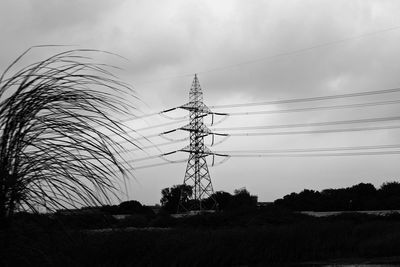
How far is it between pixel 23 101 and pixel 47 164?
36 centimetres

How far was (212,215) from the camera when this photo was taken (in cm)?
4047

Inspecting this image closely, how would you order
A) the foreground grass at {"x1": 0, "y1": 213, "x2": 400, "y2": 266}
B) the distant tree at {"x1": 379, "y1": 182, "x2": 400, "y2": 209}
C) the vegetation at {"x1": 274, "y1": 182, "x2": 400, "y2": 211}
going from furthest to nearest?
the vegetation at {"x1": 274, "y1": 182, "x2": 400, "y2": 211} → the distant tree at {"x1": 379, "y1": 182, "x2": 400, "y2": 209} → the foreground grass at {"x1": 0, "y1": 213, "x2": 400, "y2": 266}

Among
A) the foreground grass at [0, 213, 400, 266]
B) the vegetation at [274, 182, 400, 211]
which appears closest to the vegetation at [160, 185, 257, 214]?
the vegetation at [274, 182, 400, 211]

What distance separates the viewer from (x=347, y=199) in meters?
62.2

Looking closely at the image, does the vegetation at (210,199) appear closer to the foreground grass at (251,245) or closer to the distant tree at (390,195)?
the distant tree at (390,195)

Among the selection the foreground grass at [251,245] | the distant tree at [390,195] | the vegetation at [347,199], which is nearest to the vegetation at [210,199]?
the vegetation at [347,199]

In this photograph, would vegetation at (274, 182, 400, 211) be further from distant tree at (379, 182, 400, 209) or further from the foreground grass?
the foreground grass

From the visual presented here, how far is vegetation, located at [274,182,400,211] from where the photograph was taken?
59250mm

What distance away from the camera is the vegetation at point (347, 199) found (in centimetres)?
5925

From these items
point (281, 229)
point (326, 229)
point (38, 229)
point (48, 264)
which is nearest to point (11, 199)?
point (38, 229)

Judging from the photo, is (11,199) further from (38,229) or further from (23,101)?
(23,101)

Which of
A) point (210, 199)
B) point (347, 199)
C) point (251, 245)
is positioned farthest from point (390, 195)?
point (251, 245)

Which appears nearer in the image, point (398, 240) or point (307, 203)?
point (398, 240)

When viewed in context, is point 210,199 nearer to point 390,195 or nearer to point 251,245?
point 390,195
